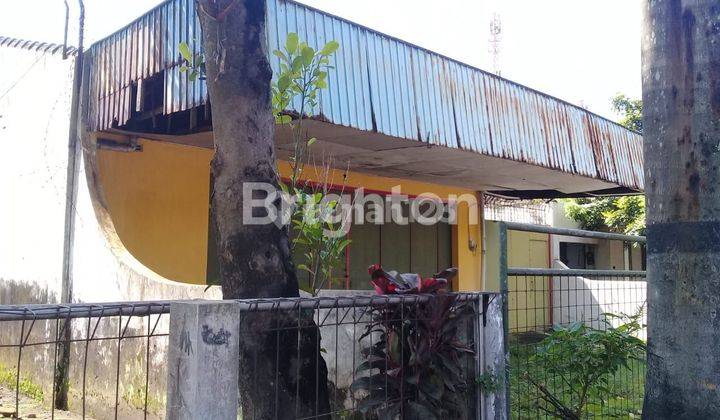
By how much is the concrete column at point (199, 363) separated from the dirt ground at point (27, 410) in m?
4.41

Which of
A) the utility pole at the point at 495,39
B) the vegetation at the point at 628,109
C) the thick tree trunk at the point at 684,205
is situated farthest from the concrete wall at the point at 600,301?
the utility pole at the point at 495,39

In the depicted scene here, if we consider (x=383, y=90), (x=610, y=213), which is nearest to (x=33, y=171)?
(x=383, y=90)

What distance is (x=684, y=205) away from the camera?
280cm

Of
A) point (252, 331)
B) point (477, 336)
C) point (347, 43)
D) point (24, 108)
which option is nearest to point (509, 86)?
point (347, 43)

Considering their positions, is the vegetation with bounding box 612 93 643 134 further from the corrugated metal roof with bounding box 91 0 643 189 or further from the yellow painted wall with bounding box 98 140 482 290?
the yellow painted wall with bounding box 98 140 482 290

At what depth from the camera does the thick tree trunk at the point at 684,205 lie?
2.76m

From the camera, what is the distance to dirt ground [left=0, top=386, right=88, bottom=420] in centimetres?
617

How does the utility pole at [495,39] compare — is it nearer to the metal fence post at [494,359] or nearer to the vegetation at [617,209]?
the vegetation at [617,209]

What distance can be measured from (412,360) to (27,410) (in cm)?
521

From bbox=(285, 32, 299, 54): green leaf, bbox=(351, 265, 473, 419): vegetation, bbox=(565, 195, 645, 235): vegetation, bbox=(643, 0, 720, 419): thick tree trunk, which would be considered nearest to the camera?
bbox=(643, 0, 720, 419): thick tree trunk

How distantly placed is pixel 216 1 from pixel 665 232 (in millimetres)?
2555

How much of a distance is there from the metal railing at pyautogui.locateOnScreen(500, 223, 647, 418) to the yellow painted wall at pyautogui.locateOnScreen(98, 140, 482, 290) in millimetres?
3915

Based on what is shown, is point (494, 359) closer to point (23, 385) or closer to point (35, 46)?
point (23, 385)

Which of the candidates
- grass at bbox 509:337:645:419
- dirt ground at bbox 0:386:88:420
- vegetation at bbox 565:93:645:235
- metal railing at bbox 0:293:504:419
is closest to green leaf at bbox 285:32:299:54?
metal railing at bbox 0:293:504:419
